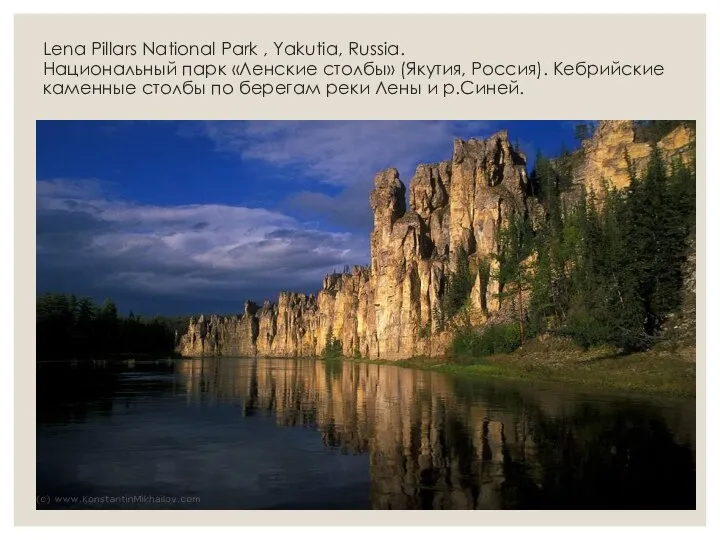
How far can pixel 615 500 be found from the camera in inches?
543

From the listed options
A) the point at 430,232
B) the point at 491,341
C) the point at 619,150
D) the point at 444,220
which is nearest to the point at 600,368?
the point at 491,341

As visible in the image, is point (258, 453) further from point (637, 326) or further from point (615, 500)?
point (637, 326)

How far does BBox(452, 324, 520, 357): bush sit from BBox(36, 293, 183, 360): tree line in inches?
3369

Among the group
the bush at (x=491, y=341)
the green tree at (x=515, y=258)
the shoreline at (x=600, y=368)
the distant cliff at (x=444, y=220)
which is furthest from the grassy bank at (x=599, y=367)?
the distant cliff at (x=444, y=220)

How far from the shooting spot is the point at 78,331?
5300 inches

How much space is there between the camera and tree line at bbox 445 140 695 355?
52688mm

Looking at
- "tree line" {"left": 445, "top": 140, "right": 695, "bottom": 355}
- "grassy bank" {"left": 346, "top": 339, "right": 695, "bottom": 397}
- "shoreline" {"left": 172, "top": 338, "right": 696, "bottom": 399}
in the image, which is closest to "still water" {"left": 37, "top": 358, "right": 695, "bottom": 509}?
"shoreline" {"left": 172, "top": 338, "right": 696, "bottom": 399}

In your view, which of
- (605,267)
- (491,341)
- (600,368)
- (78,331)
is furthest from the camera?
(78,331)

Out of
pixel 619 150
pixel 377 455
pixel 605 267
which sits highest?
pixel 619 150

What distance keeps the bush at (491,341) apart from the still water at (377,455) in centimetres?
4011

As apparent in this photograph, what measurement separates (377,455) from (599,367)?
35.7m

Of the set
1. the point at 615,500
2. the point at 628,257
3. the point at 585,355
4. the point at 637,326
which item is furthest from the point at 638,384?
the point at 615,500

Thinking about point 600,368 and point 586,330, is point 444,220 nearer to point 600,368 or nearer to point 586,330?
point 586,330

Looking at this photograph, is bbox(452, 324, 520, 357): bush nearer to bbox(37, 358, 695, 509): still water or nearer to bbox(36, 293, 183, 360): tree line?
bbox(37, 358, 695, 509): still water
